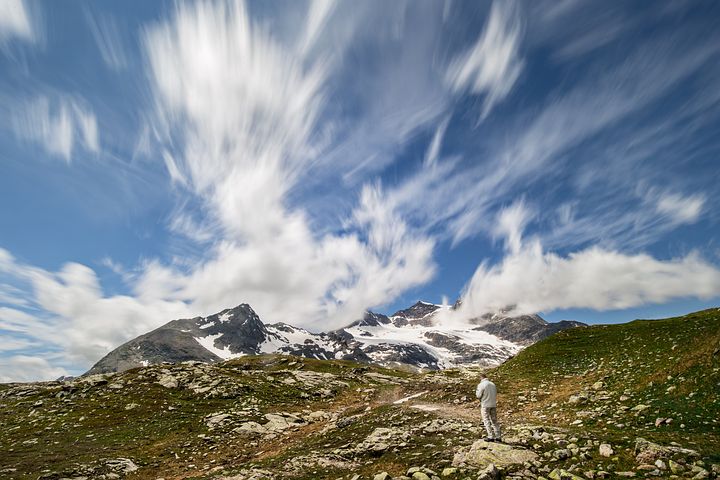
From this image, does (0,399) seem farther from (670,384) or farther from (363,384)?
(670,384)

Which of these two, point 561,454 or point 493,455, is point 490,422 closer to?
point 493,455

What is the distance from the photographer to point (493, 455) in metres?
16.0

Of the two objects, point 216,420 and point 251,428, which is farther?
point 216,420

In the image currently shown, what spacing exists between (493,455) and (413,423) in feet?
39.4

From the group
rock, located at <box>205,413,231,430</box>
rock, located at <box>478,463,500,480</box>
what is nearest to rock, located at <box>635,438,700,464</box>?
rock, located at <box>478,463,500,480</box>

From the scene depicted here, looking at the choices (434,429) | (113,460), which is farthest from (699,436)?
(113,460)

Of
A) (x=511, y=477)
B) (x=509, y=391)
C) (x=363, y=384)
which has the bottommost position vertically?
(x=511, y=477)

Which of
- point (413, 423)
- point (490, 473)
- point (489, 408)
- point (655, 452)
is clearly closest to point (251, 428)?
point (413, 423)

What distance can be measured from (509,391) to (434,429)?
1709 cm

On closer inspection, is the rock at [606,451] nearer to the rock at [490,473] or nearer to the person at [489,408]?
the rock at [490,473]

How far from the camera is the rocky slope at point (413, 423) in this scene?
50.7 ft

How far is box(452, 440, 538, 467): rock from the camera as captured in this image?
1534cm

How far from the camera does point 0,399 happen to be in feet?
168

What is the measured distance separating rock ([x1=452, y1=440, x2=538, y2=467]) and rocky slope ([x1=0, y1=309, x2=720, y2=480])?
3.3 inches
